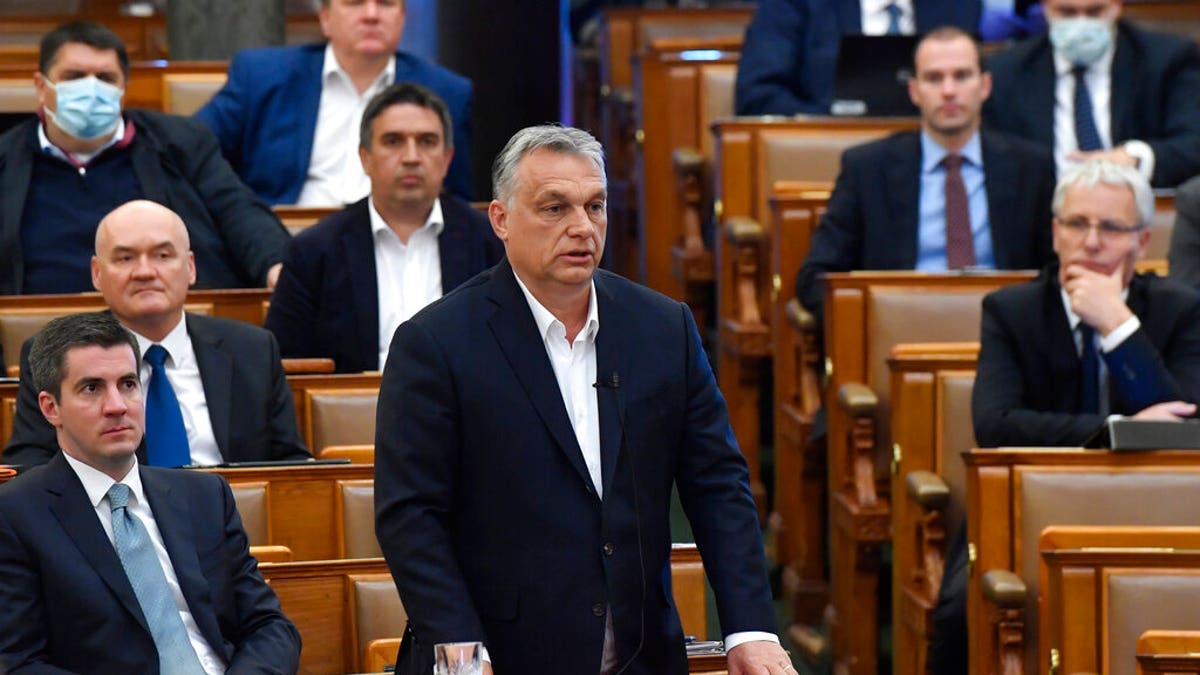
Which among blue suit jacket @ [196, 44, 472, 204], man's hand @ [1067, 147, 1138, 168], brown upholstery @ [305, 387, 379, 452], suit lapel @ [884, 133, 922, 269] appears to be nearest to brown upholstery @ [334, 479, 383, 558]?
brown upholstery @ [305, 387, 379, 452]

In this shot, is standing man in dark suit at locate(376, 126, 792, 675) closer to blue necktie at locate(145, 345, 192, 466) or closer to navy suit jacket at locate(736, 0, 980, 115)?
blue necktie at locate(145, 345, 192, 466)

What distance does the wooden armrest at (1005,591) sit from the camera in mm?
2830

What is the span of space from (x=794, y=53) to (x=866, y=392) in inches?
56.1

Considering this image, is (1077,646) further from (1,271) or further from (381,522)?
(1,271)

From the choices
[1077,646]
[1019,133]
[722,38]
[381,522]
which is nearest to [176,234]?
[381,522]

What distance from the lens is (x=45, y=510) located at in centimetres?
231

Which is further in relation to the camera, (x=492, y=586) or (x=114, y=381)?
(x=114, y=381)

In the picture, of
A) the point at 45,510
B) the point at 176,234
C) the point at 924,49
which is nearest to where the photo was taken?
the point at 45,510

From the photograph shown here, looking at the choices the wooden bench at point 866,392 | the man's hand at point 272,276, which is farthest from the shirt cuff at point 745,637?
the man's hand at point 272,276

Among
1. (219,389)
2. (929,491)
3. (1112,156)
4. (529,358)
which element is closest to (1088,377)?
(929,491)

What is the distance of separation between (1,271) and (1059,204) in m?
1.90

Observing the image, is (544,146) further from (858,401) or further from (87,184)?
(87,184)

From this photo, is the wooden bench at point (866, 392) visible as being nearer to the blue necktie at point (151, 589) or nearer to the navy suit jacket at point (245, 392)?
the navy suit jacket at point (245, 392)

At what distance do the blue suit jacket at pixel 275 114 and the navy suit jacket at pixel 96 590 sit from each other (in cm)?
203
